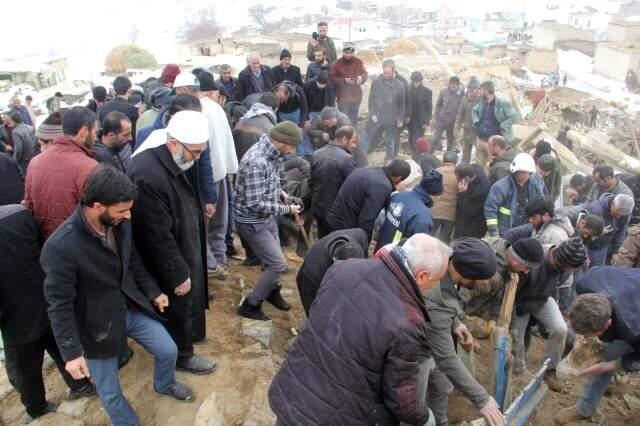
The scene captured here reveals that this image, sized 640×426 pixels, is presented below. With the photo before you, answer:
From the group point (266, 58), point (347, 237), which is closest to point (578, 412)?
point (347, 237)

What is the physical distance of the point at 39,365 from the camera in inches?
137

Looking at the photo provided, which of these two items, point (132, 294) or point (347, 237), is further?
point (347, 237)

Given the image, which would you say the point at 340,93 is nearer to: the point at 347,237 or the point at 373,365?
the point at 347,237

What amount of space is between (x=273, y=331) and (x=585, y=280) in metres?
2.89

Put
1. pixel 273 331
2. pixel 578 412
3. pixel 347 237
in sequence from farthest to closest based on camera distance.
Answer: pixel 273 331 < pixel 578 412 < pixel 347 237

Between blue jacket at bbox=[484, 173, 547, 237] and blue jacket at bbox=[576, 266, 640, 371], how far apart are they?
6.67 feet

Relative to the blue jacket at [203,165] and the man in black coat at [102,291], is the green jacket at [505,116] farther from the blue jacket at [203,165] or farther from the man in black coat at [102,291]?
the man in black coat at [102,291]

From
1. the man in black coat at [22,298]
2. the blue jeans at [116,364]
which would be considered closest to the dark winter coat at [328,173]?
the blue jeans at [116,364]

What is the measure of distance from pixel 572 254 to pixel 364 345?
8.54 feet

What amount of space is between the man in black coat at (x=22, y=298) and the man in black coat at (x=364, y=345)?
1.79m

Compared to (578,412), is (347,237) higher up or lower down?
higher up

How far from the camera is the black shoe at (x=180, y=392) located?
3647 millimetres

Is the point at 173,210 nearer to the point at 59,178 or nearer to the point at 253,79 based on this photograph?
the point at 59,178

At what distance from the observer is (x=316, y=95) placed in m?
9.06
